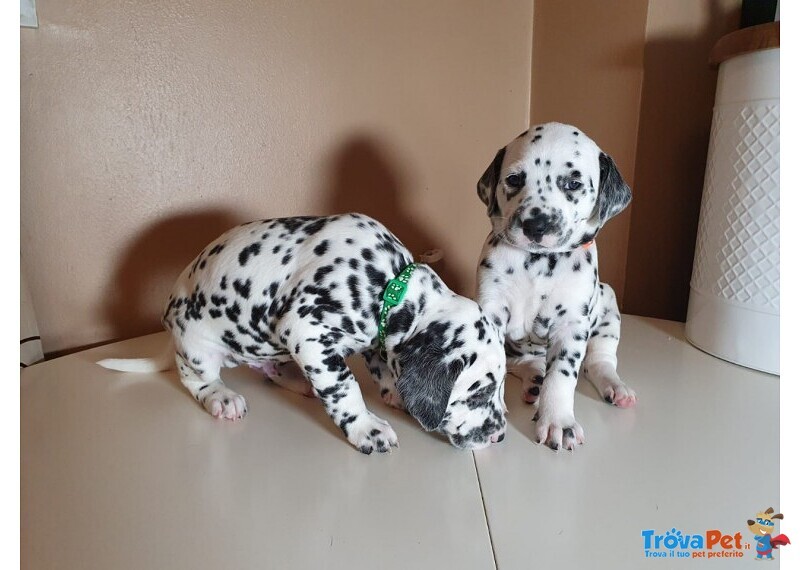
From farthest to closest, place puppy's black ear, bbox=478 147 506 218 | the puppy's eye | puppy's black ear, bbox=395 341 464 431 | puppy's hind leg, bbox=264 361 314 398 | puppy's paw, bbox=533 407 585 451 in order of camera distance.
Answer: puppy's hind leg, bbox=264 361 314 398
puppy's black ear, bbox=478 147 506 218
the puppy's eye
puppy's paw, bbox=533 407 585 451
puppy's black ear, bbox=395 341 464 431

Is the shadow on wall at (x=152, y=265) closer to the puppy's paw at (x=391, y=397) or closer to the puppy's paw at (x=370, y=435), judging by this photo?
the puppy's paw at (x=391, y=397)

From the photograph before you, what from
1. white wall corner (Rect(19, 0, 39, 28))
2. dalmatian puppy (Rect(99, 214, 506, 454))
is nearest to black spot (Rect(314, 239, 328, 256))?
dalmatian puppy (Rect(99, 214, 506, 454))

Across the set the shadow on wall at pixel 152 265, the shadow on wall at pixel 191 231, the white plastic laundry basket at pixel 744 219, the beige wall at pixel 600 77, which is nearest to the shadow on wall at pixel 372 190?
the shadow on wall at pixel 191 231

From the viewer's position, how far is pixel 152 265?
2.45 m

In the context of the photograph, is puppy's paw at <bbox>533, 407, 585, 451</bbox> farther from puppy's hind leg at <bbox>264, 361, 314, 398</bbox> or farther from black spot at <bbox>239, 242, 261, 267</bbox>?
black spot at <bbox>239, 242, 261, 267</bbox>

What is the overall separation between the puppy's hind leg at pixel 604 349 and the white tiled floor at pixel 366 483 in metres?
0.06

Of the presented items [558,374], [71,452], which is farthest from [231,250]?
[558,374]

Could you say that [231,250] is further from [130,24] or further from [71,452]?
[130,24]

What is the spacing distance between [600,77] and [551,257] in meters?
1.20

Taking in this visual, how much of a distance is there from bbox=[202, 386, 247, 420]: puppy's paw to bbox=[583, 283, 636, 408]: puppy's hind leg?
1181 mm

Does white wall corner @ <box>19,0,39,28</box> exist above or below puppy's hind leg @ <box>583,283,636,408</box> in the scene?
above

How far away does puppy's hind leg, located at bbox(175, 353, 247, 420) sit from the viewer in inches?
70.5

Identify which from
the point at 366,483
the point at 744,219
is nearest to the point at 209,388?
the point at 366,483

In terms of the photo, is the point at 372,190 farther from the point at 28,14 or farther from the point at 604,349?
the point at 28,14
